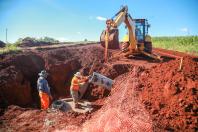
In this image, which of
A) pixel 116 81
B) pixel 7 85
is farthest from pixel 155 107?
pixel 7 85

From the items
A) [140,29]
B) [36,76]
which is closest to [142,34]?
[140,29]

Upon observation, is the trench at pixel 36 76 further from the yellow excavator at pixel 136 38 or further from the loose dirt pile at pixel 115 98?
the yellow excavator at pixel 136 38

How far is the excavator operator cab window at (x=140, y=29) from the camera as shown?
59.1 feet

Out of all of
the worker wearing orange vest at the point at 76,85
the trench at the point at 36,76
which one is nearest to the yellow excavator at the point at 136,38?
the trench at the point at 36,76

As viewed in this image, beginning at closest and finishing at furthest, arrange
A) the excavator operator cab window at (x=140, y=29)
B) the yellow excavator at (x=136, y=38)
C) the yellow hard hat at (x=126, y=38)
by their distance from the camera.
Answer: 1. the yellow excavator at (x=136, y=38)
2. the excavator operator cab window at (x=140, y=29)
3. the yellow hard hat at (x=126, y=38)

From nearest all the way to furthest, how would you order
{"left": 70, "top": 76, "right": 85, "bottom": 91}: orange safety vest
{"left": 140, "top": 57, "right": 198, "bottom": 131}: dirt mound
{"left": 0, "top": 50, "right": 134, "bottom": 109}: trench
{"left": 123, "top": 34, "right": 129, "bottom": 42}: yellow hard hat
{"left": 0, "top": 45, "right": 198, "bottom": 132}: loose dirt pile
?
1. {"left": 140, "top": 57, "right": 198, "bottom": 131}: dirt mound
2. {"left": 0, "top": 45, "right": 198, "bottom": 132}: loose dirt pile
3. {"left": 70, "top": 76, "right": 85, "bottom": 91}: orange safety vest
4. {"left": 0, "top": 50, "right": 134, "bottom": 109}: trench
5. {"left": 123, "top": 34, "right": 129, "bottom": 42}: yellow hard hat

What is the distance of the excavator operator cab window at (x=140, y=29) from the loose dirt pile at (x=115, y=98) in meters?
3.65

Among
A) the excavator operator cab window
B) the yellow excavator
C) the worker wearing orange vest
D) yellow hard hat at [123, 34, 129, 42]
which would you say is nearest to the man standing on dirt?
the worker wearing orange vest

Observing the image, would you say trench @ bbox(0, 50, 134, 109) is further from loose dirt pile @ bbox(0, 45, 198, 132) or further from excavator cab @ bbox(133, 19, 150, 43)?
excavator cab @ bbox(133, 19, 150, 43)

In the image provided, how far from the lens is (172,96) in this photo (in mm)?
9172

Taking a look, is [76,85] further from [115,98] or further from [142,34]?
[142,34]

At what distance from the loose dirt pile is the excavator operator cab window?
3653mm

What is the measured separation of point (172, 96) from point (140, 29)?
966 cm

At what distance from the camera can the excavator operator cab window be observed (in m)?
18.0
